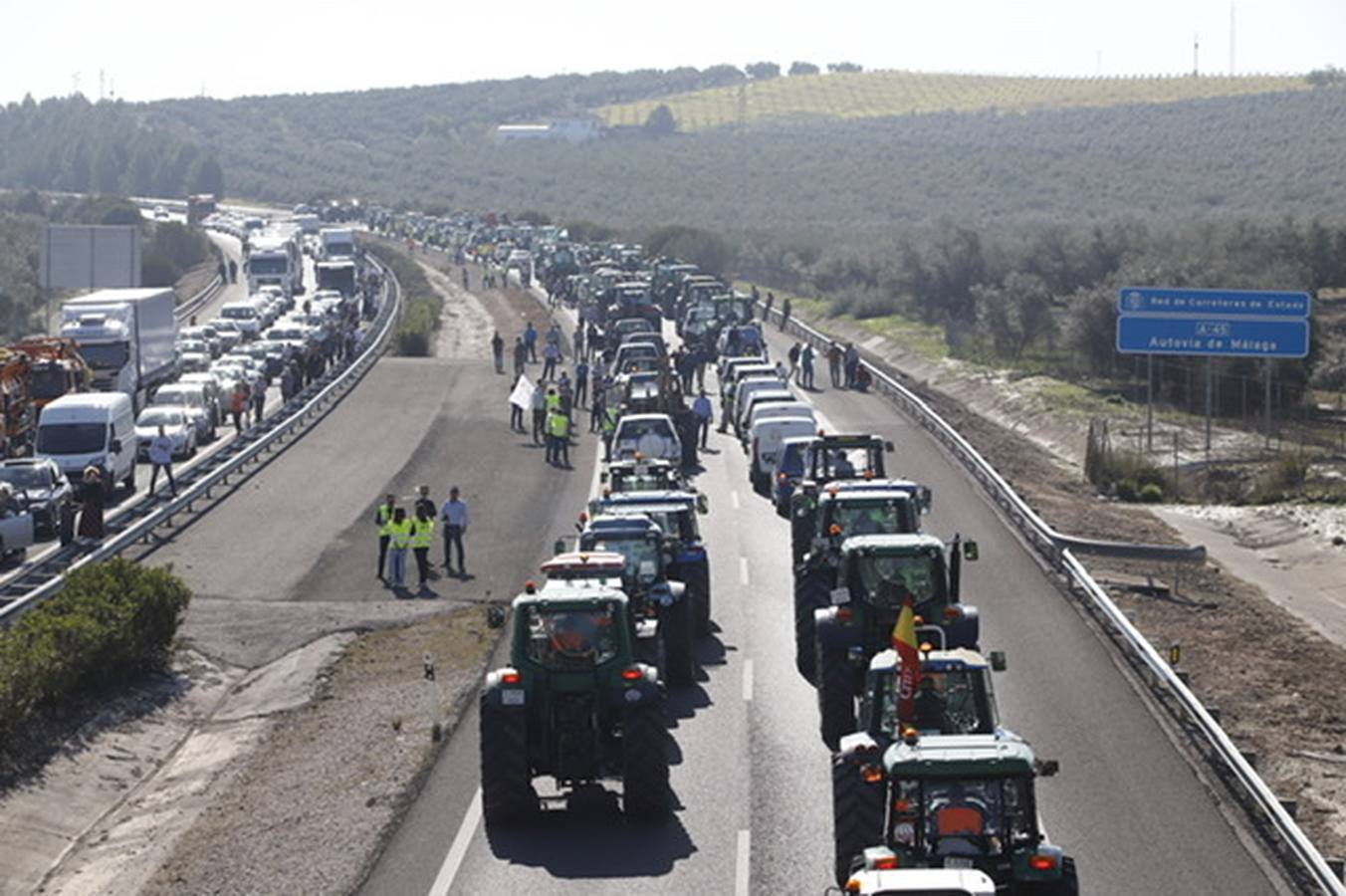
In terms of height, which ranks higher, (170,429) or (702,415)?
(702,415)

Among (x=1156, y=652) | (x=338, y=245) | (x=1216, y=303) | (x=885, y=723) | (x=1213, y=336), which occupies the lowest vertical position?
(x=1156, y=652)

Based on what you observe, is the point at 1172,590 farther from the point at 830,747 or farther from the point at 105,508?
the point at 105,508

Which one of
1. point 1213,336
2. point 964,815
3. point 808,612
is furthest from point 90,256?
point 964,815

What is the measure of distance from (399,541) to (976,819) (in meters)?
19.0

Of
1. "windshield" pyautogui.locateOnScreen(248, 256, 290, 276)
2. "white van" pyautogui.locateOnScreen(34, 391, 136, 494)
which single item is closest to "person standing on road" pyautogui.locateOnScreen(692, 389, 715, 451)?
"white van" pyautogui.locateOnScreen(34, 391, 136, 494)

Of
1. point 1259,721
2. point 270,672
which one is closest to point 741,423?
point 270,672

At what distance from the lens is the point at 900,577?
2152 cm

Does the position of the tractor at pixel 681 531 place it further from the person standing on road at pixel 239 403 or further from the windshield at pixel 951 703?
the person standing on road at pixel 239 403

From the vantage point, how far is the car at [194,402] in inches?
1929

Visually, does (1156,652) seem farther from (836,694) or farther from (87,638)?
(87,638)

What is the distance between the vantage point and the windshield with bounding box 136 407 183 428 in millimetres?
46156

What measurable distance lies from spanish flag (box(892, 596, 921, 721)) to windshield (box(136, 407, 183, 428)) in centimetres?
3246

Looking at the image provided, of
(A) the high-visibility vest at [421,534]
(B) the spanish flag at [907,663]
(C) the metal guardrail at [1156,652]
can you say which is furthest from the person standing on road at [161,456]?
(B) the spanish flag at [907,663]

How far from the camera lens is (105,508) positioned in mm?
39312
